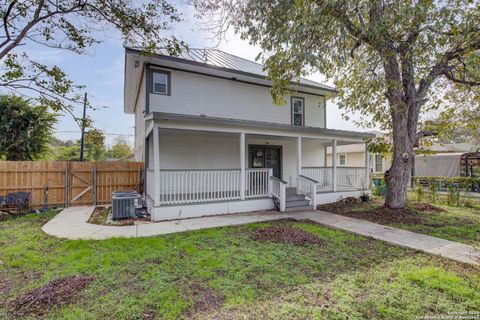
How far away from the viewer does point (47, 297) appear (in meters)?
3.07

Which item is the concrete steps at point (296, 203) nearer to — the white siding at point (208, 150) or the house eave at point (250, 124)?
the house eave at point (250, 124)

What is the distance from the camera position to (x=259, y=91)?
11.0 m

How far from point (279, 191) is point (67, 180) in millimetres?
8267

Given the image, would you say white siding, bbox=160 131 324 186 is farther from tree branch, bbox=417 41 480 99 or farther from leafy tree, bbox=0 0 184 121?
tree branch, bbox=417 41 480 99

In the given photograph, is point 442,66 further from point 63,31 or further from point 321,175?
point 63,31

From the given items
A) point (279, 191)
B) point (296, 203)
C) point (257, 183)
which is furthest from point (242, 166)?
point (296, 203)

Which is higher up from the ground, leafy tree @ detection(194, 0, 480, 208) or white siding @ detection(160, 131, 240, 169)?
leafy tree @ detection(194, 0, 480, 208)

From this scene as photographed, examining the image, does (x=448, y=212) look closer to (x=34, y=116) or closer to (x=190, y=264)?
(x=190, y=264)

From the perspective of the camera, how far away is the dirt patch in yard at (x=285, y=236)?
538cm

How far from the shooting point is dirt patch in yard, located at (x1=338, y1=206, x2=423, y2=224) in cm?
750

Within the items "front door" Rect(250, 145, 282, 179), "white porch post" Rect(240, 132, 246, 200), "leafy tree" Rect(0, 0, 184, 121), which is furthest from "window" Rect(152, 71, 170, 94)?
"front door" Rect(250, 145, 282, 179)

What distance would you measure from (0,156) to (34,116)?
7.42 feet

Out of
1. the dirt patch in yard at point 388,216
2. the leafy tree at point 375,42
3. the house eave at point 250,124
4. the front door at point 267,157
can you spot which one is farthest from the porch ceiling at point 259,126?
the dirt patch in yard at point 388,216

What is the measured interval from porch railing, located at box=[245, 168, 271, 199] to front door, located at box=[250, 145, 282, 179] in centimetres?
214
